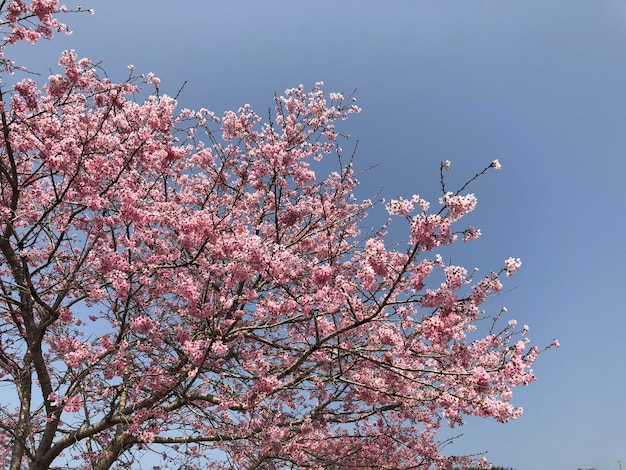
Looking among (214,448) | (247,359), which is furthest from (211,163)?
(214,448)

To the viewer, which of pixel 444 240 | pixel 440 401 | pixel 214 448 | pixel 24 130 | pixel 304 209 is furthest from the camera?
pixel 304 209

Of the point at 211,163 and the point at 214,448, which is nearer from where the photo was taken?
the point at 214,448

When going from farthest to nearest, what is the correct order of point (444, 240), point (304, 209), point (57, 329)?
point (304, 209) → point (57, 329) → point (444, 240)

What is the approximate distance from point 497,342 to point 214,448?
561 centimetres

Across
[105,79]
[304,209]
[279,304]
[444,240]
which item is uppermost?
[105,79]

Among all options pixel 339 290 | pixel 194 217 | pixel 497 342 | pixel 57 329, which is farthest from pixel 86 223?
pixel 497 342

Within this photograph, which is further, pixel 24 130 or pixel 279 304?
pixel 24 130

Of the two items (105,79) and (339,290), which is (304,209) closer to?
(339,290)

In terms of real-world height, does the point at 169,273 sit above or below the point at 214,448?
above

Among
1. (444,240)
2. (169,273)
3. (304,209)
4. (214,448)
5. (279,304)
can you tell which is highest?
(304,209)

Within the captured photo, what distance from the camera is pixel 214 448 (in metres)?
9.11

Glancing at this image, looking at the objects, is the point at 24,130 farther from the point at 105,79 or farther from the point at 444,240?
the point at 444,240

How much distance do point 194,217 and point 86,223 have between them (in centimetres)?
393

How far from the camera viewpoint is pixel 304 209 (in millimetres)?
10539
